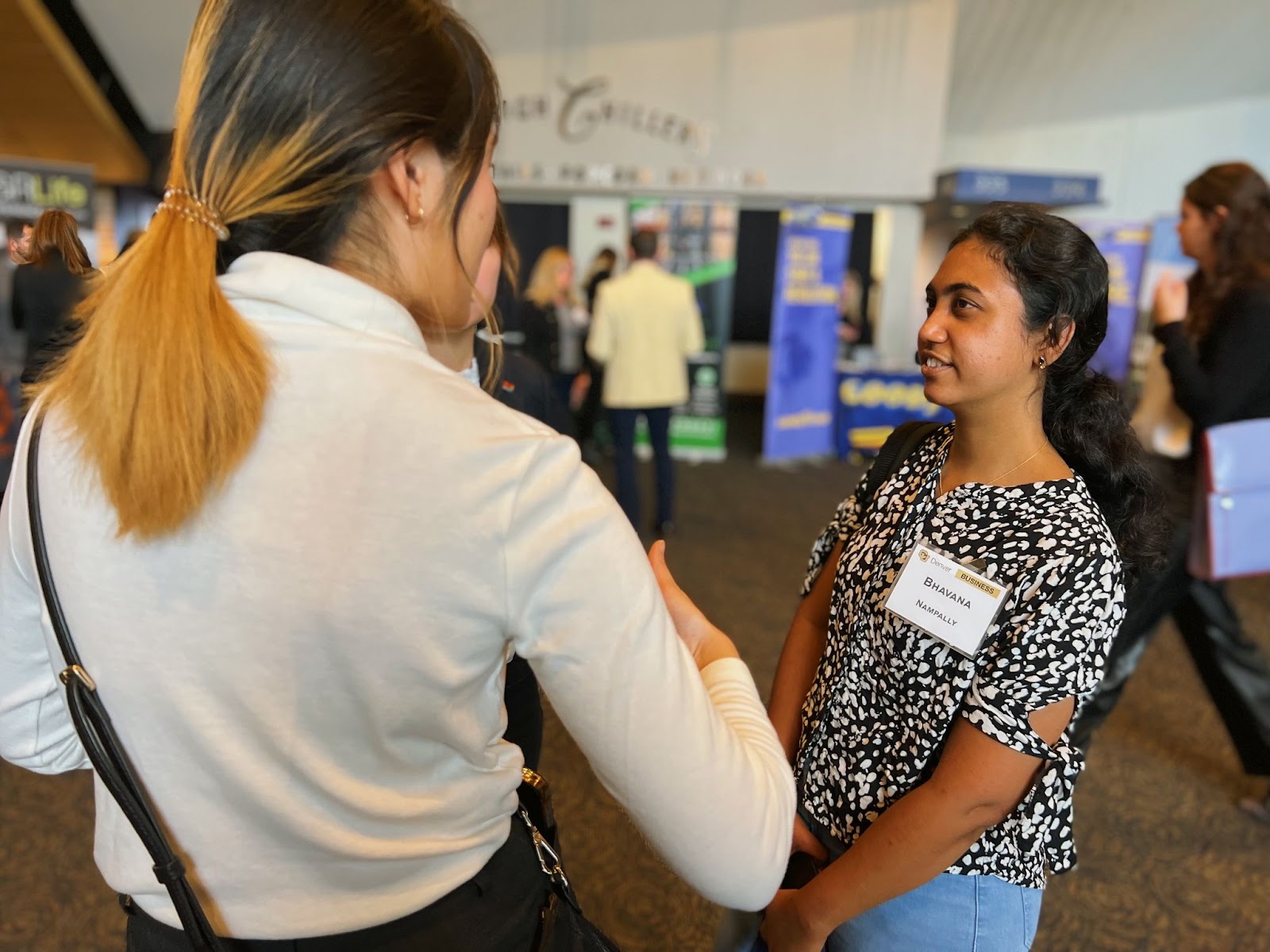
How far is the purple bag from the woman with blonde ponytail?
6.53ft

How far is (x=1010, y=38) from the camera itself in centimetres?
881

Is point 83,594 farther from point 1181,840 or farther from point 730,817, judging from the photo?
point 1181,840

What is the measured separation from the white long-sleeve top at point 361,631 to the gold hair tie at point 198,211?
0.11ft

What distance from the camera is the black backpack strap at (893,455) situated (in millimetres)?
1230

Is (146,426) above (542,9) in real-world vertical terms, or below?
below

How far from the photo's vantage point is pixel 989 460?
1.06 m

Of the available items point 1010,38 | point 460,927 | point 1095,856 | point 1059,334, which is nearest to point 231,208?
point 460,927

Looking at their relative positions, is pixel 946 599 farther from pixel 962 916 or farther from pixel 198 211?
pixel 198 211

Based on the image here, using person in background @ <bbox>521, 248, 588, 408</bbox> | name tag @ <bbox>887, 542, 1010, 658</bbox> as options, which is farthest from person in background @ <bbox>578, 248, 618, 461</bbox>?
name tag @ <bbox>887, 542, 1010, 658</bbox>

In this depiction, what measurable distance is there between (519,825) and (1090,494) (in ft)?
2.69

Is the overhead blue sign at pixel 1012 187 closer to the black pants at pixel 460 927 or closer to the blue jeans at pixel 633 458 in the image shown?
the blue jeans at pixel 633 458

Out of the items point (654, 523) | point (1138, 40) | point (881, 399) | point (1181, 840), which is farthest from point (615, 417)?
point (1138, 40)

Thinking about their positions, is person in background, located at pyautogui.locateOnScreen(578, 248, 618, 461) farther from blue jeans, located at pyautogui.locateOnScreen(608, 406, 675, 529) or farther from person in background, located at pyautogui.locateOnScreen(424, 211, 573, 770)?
person in background, located at pyautogui.locateOnScreen(424, 211, 573, 770)

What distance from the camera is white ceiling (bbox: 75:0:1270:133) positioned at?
7.92 meters
